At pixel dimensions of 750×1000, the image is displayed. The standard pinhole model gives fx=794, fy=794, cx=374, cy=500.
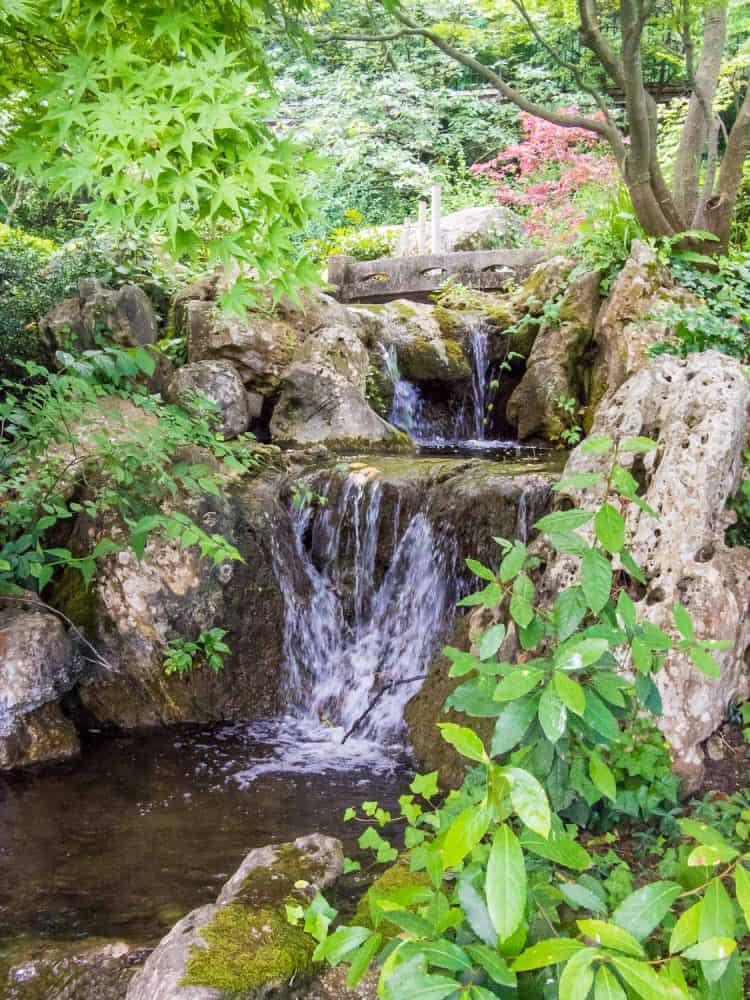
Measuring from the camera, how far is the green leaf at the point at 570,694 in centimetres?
132

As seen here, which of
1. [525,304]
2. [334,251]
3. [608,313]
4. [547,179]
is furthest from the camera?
[547,179]

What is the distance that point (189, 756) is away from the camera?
16.9ft

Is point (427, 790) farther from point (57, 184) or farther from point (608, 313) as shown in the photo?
point (608, 313)

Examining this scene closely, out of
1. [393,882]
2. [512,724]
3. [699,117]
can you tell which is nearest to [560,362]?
[699,117]

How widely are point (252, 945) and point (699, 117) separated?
8.39 meters

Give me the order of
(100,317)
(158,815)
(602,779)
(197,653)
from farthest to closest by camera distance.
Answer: (100,317), (197,653), (158,815), (602,779)

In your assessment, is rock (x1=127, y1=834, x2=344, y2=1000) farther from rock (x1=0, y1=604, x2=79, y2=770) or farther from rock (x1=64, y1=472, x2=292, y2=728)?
rock (x1=64, y1=472, x2=292, y2=728)

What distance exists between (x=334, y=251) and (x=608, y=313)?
7313 mm

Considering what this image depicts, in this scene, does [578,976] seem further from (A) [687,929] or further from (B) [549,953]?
(A) [687,929]

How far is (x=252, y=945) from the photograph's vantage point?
2436mm

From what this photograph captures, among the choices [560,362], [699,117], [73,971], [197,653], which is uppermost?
[699,117]

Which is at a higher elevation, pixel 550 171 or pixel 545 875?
pixel 550 171

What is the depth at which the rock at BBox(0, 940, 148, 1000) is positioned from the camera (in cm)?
265

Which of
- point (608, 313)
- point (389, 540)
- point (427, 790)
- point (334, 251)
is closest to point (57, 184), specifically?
point (427, 790)
